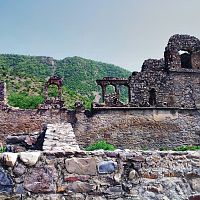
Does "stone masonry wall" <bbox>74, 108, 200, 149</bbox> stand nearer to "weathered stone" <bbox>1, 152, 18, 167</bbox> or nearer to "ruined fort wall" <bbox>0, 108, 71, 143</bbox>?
"ruined fort wall" <bbox>0, 108, 71, 143</bbox>

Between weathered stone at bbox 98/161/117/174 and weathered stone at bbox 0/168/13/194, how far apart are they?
2.27 feet

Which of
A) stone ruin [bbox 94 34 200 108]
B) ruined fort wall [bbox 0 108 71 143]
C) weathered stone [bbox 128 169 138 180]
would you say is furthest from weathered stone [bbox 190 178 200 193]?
stone ruin [bbox 94 34 200 108]

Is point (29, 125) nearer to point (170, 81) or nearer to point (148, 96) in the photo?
point (148, 96)

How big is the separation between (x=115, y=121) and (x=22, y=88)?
1937 centimetres

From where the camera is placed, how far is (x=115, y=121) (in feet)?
59.0

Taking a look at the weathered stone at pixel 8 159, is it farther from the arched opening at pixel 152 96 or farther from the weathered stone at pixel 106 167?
the arched opening at pixel 152 96

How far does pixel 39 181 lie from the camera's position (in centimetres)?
302

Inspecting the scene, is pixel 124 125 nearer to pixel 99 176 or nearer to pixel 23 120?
pixel 23 120

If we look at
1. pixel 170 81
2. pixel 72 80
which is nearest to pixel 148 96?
pixel 170 81

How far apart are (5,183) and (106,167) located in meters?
0.78

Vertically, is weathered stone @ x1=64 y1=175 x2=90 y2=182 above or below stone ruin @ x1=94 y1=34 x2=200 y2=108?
below

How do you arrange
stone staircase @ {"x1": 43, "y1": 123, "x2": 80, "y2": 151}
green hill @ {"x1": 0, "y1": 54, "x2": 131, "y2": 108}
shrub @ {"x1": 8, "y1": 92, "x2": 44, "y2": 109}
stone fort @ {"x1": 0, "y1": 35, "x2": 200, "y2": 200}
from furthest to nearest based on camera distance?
1. green hill @ {"x1": 0, "y1": 54, "x2": 131, "y2": 108}
2. shrub @ {"x1": 8, "y1": 92, "x2": 44, "y2": 109}
3. stone staircase @ {"x1": 43, "y1": 123, "x2": 80, "y2": 151}
4. stone fort @ {"x1": 0, "y1": 35, "x2": 200, "y2": 200}

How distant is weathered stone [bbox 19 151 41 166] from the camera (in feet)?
9.92

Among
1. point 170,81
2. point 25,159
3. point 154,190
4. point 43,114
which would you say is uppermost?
point 170,81
